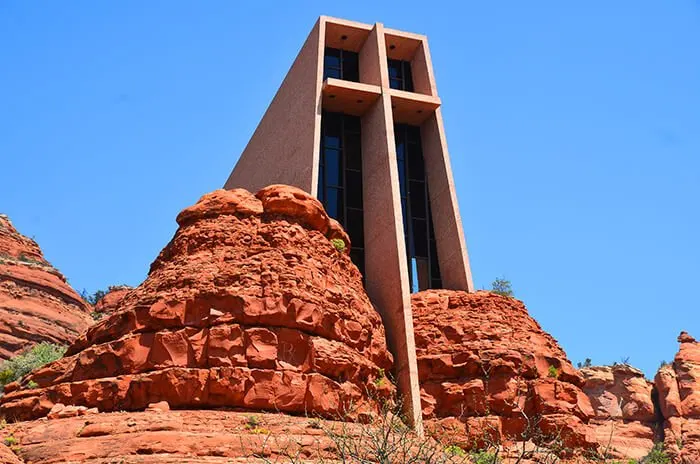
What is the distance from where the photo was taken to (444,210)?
104 ft

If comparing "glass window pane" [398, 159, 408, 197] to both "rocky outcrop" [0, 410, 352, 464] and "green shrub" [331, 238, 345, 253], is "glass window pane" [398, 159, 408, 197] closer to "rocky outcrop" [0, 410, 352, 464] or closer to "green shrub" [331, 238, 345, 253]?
"green shrub" [331, 238, 345, 253]

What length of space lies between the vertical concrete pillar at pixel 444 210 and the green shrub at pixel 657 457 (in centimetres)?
919

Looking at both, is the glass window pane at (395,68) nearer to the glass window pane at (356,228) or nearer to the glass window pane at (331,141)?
the glass window pane at (331,141)

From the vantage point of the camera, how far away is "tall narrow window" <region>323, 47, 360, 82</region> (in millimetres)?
34406

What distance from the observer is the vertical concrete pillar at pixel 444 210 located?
30141 mm

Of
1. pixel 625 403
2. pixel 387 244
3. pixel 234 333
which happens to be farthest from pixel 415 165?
pixel 625 403

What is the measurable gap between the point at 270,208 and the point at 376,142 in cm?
826

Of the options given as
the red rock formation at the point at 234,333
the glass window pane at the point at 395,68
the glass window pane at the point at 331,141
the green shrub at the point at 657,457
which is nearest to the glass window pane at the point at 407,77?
the glass window pane at the point at 395,68

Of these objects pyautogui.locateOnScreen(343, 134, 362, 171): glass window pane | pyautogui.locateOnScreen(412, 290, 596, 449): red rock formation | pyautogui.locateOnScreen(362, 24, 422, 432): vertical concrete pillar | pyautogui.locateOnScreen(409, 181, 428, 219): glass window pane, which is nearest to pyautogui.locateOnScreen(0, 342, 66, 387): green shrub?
pyautogui.locateOnScreen(362, 24, 422, 432): vertical concrete pillar

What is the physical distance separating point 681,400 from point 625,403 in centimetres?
314

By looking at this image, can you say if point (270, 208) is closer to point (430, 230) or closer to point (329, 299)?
point (329, 299)

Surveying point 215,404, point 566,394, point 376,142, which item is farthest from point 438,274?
point 215,404

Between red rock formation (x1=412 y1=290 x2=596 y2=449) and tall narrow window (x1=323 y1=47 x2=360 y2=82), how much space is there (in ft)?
36.6

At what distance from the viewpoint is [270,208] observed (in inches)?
941
